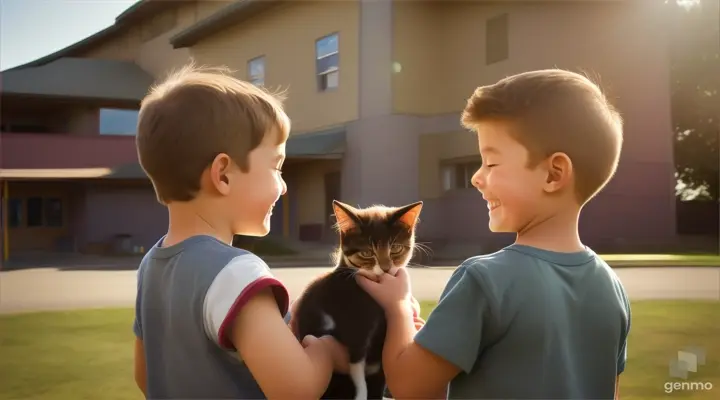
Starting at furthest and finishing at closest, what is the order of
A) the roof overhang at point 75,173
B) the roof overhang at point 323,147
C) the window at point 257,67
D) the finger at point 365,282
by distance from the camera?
1. the window at point 257,67
2. the roof overhang at point 75,173
3. the roof overhang at point 323,147
4. the finger at point 365,282

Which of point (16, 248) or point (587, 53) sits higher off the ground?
point (587, 53)

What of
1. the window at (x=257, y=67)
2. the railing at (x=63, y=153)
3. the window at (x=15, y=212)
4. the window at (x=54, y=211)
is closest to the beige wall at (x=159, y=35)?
the window at (x=257, y=67)

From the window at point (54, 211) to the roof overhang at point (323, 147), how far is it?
20.9ft

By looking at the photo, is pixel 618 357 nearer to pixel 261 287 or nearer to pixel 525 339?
pixel 525 339

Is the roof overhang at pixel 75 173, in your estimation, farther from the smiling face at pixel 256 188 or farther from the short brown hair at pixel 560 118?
the short brown hair at pixel 560 118

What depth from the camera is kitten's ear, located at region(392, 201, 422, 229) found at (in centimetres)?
151

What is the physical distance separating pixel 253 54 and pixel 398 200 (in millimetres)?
4764

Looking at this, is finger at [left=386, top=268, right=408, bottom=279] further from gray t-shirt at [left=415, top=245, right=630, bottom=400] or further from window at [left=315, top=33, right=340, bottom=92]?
window at [left=315, top=33, right=340, bottom=92]

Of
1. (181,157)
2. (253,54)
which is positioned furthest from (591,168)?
(253,54)

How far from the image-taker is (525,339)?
101 cm

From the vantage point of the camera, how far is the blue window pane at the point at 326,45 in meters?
12.2

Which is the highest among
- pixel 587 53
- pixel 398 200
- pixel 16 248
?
pixel 587 53

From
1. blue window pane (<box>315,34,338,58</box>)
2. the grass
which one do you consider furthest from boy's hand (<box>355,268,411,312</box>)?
blue window pane (<box>315,34,338,58</box>)

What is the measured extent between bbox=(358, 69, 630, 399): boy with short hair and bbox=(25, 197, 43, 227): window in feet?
52.8
